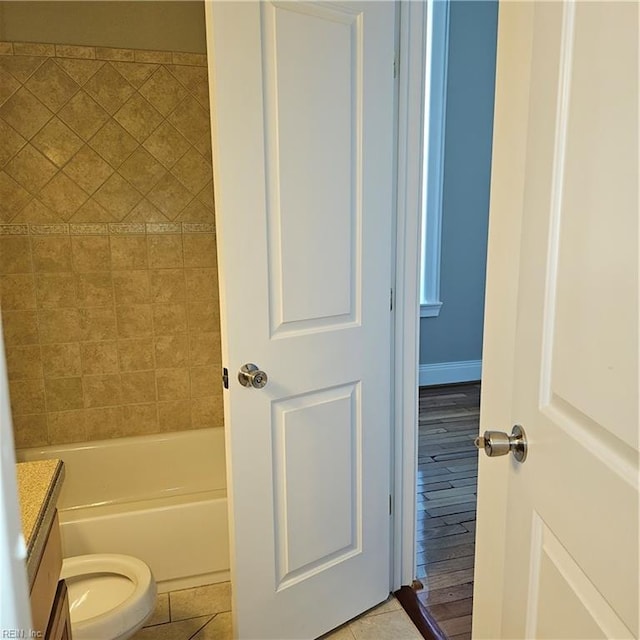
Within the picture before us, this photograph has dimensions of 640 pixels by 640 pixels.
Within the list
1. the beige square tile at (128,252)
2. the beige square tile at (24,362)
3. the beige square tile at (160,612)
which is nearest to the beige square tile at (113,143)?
the beige square tile at (128,252)

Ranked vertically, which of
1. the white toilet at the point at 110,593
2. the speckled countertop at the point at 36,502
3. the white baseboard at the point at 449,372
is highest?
the speckled countertop at the point at 36,502

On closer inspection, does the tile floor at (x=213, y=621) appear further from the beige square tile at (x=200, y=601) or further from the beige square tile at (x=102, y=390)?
the beige square tile at (x=102, y=390)

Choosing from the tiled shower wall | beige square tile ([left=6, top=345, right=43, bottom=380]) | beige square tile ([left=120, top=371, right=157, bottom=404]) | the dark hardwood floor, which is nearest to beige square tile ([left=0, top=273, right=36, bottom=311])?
the tiled shower wall

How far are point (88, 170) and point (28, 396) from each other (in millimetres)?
1043

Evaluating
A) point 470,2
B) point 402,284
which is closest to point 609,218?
point 402,284

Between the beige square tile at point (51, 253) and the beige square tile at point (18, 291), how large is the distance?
7cm

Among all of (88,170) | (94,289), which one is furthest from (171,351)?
(88,170)

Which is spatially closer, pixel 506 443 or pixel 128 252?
pixel 506 443

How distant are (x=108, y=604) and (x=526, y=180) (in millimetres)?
1641

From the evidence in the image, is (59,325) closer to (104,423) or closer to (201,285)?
(104,423)

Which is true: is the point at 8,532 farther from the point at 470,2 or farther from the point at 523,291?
the point at 470,2

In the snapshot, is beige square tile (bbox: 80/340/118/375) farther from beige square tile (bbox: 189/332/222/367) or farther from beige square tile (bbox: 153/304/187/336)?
beige square tile (bbox: 189/332/222/367)

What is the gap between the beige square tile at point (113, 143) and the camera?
2.56 m

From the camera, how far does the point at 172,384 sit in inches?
112
